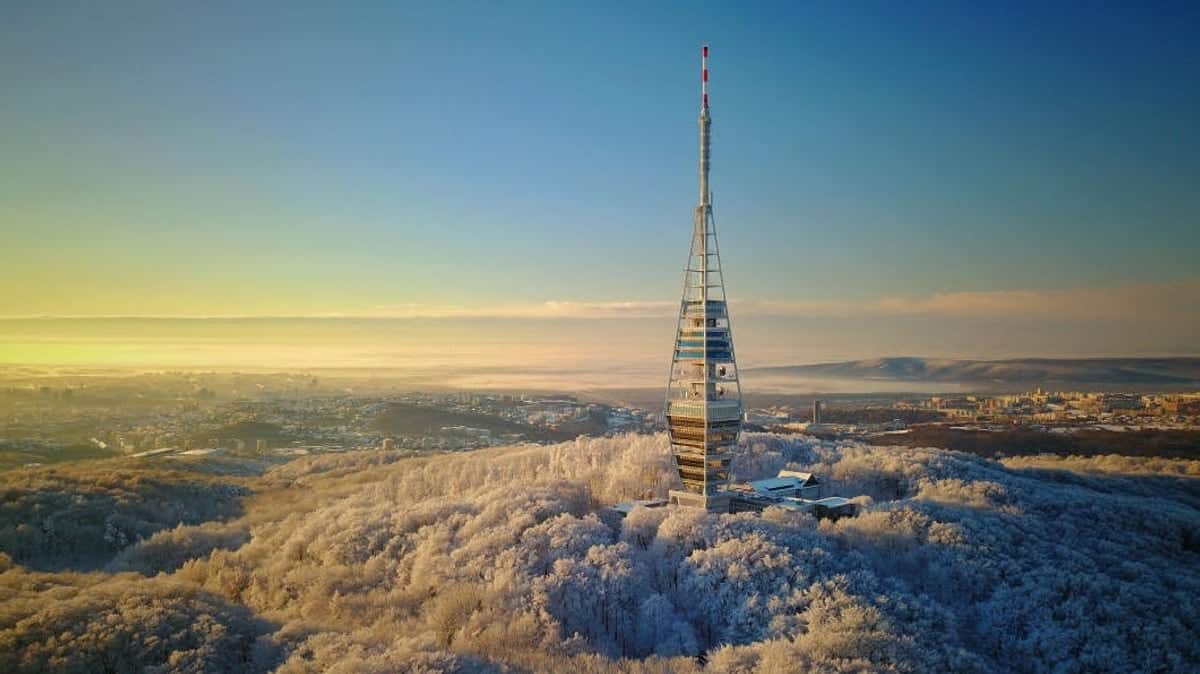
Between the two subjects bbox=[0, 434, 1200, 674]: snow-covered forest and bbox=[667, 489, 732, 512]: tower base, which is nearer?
bbox=[0, 434, 1200, 674]: snow-covered forest

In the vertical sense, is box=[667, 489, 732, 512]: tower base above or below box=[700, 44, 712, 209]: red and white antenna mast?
below

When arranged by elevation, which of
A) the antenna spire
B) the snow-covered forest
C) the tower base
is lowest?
the snow-covered forest

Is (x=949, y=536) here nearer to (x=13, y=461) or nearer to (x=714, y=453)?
(x=714, y=453)

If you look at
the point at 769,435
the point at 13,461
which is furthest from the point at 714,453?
the point at 13,461

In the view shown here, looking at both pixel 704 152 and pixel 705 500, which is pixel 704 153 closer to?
pixel 704 152

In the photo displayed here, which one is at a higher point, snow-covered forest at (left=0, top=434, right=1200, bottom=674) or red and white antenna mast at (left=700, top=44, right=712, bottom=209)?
red and white antenna mast at (left=700, top=44, right=712, bottom=209)

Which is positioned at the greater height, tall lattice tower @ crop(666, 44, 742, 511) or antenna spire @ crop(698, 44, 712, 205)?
antenna spire @ crop(698, 44, 712, 205)
